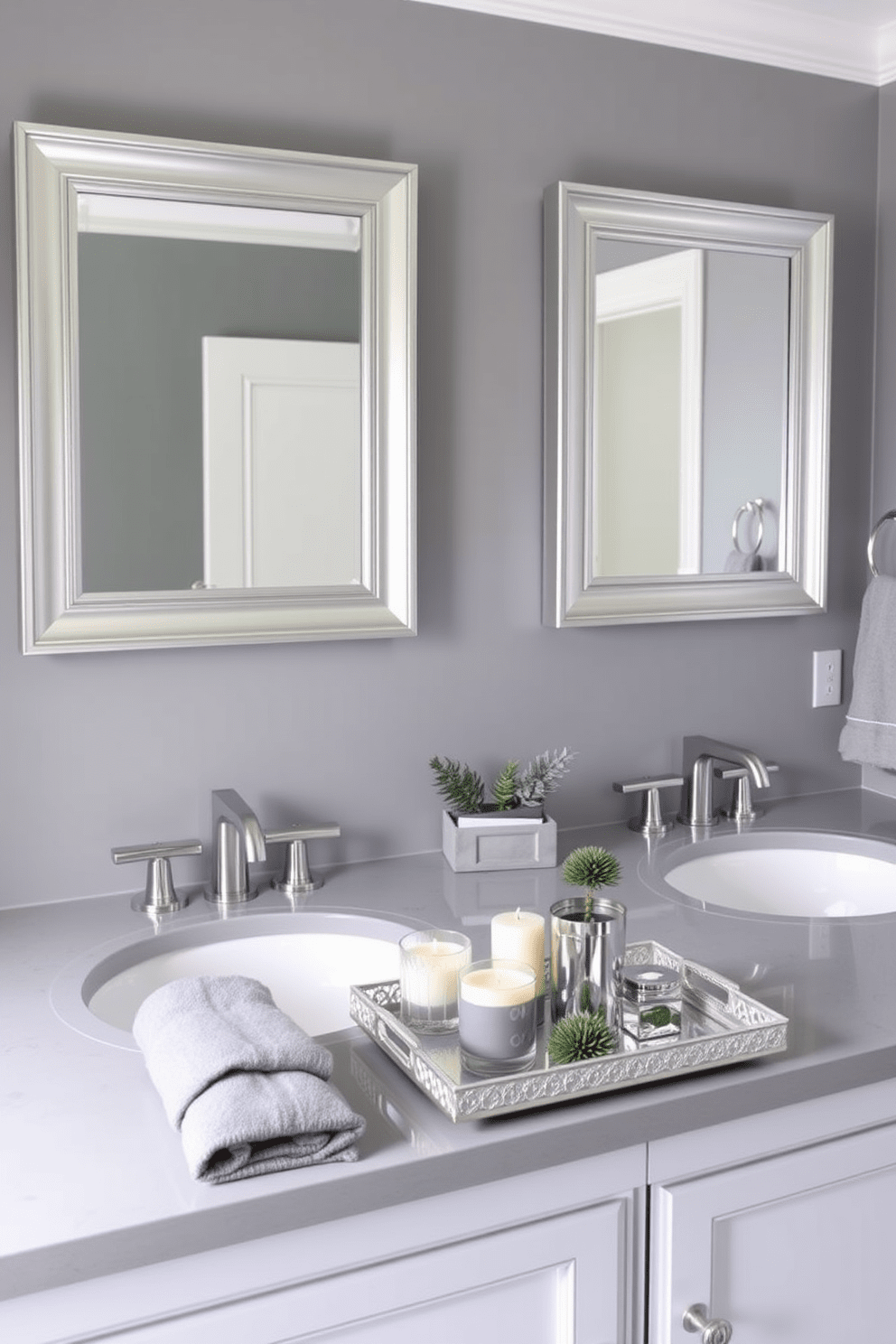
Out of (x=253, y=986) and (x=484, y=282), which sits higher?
(x=484, y=282)

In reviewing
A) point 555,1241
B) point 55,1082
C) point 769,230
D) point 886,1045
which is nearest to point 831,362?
point 769,230

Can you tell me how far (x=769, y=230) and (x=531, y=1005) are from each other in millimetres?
1396

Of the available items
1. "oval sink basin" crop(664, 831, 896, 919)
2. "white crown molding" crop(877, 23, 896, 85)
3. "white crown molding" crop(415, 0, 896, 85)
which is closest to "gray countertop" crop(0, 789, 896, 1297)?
"oval sink basin" crop(664, 831, 896, 919)

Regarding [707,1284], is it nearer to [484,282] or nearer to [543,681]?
[543,681]

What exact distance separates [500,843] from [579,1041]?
2.10 feet

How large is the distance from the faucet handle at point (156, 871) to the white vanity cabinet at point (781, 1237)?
2.46ft

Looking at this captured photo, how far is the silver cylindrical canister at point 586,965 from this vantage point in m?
1.22

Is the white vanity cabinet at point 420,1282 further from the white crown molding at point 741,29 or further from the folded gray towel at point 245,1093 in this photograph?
the white crown molding at point 741,29

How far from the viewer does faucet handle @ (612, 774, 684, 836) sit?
199 centimetres

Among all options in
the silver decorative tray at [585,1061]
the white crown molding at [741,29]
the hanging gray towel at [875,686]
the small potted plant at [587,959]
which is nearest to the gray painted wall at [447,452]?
the white crown molding at [741,29]

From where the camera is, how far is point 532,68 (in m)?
1.87

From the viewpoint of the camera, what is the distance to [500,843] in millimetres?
1784

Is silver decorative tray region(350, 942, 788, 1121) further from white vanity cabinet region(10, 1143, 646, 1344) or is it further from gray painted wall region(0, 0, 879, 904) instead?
gray painted wall region(0, 0, 879, 904)

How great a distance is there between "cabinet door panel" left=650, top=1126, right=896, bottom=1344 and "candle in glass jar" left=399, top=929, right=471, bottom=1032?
0.26 m
